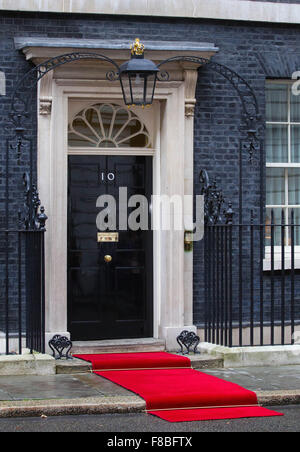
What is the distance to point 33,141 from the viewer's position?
11281mm

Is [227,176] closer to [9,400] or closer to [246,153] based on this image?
[246,153]

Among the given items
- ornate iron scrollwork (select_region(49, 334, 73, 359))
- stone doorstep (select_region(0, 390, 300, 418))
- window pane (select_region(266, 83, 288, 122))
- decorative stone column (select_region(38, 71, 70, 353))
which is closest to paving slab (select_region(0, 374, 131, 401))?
stone doorstep (select_region(0, 390, 300, 418))

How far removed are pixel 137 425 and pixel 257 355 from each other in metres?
3.02

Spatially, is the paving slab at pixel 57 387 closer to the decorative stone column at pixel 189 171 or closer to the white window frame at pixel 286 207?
the decorative stone column at pixel 189 171

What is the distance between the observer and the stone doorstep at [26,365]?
1002cm

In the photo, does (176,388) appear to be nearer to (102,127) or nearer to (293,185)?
(102,127)

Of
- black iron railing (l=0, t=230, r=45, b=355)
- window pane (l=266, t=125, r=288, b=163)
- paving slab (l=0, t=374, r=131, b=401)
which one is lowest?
paving slab (l=0, t=374, r=131, b=401)

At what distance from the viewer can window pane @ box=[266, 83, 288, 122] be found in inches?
479

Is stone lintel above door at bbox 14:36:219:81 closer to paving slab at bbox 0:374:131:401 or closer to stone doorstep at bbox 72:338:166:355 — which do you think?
stone doorstep at bbox 72:338:166:355

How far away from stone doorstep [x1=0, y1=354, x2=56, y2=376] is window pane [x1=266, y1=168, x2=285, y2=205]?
3662 millimetres

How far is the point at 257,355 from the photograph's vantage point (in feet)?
35.4
